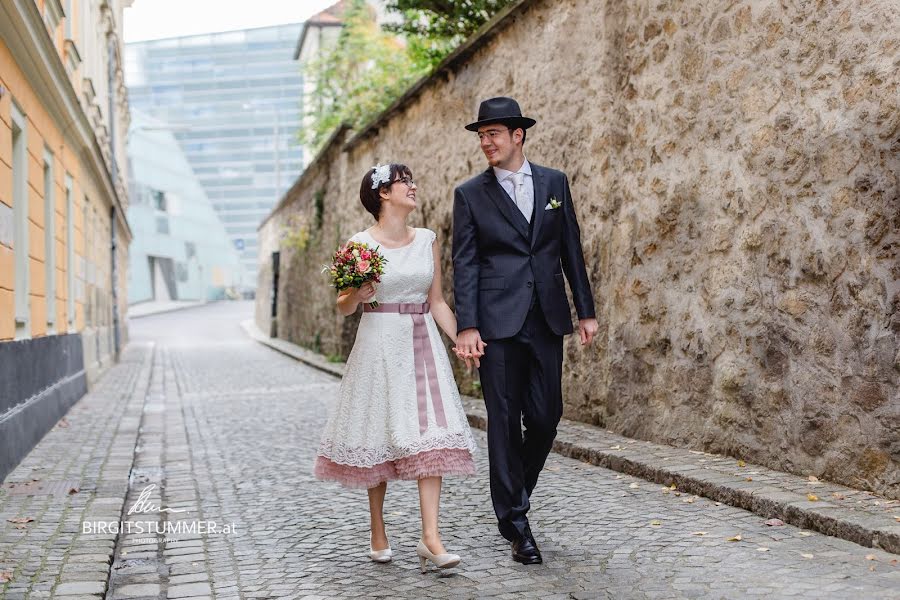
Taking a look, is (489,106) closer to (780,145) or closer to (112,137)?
(780,145)

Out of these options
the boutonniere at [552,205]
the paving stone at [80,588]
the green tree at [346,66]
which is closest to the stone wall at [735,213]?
the boutonniere at [552,205]

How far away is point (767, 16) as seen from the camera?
21.1ft

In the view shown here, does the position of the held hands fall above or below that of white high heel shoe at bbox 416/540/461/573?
above

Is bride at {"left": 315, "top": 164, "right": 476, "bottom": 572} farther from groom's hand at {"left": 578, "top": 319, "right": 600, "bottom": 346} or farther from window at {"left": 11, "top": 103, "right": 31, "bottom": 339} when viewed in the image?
window at {"left": 11, "top": 103, "right": 31, "bottom": 339}

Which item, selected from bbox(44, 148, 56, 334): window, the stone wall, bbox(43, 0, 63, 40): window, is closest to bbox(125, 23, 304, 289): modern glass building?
bbox(43, 0, 63, 40): window

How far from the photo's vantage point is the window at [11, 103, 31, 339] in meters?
9.18

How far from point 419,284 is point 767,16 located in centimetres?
313

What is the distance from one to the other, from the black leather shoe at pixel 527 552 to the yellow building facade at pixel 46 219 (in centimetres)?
413

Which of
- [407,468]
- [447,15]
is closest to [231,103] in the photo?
[447,15]

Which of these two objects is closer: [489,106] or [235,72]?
[489,106]

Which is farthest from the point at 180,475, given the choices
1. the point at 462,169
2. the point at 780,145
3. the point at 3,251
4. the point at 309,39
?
the point at 309,39

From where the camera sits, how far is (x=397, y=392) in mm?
4621

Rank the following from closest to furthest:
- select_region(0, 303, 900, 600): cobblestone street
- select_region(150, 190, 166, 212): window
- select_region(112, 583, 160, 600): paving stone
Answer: select_region(0, 303, 900, 600): cobblestone street, select_region(112, 583, 160, 600): paving stone, select_region(150, 190, 166, 212): window
